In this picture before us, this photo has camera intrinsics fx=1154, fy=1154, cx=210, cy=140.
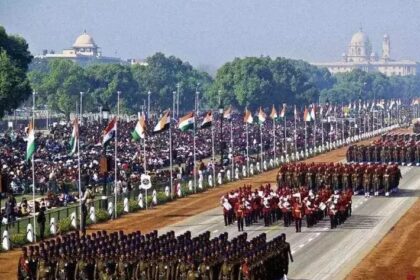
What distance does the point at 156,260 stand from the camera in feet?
106

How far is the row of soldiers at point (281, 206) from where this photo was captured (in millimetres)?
48062

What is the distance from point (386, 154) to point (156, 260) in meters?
54.1

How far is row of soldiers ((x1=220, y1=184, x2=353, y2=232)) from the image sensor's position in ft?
158

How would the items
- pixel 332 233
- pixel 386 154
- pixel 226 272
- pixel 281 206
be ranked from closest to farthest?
1. pixel 226 272
2. pixel 332 233
3. pixel 281 206
4. pixel 386 154

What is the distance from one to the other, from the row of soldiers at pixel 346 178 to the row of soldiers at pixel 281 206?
1109 cm

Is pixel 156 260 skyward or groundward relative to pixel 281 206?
skyward

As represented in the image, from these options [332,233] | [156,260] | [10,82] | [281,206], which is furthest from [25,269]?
[10,82]

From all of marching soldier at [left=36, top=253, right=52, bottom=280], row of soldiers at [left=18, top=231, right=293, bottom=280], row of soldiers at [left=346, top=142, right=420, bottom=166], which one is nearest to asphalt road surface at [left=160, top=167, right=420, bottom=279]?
row of soldiers at [left=18, top=231, right=293, bottom=280]

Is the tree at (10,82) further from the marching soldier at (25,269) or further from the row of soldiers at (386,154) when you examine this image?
the marching soldier at (25,269)

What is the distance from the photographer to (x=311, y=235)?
46.8 metres

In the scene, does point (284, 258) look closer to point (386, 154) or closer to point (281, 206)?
point (281, 206)

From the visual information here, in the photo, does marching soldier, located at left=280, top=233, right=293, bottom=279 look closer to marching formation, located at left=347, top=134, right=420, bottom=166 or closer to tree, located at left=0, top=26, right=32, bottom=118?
marching formation, located at left=347, top=134, right=420, bottom=166

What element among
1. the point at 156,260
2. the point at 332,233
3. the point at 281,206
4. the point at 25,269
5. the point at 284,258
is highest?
the point at 156,260

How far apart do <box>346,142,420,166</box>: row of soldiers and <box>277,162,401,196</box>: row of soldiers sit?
20.5m
